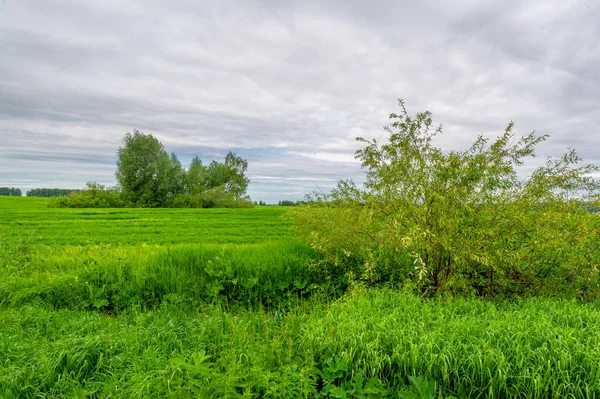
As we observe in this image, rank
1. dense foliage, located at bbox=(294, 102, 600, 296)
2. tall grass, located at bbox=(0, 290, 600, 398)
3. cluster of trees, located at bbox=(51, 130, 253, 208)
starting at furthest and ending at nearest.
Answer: cluster of trees, located at bbox=(51, 130, 253, 208) → dense foliage, located at bbox=(294, 102, 600, 296) → tall grass, located at bbox=(0, 290, 600, 398)

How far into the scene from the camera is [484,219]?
4.85 m

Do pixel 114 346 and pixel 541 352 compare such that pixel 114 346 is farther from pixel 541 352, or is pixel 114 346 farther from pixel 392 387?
pixel 541 352

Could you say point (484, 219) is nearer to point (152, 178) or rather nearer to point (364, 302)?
point (364, 302)

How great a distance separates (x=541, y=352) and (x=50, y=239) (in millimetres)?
14315

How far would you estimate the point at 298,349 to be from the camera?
3312 mm

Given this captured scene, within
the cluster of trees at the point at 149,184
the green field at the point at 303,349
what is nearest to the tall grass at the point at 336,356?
the green field at the point at 303,349

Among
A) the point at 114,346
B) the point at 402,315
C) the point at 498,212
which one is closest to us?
the point at 114,346

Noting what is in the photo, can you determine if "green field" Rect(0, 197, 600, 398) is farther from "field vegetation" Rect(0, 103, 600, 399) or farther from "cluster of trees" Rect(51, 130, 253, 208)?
"cluster of trees" Rect(51, 130, 253, 208)

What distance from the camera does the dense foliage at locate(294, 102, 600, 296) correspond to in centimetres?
465


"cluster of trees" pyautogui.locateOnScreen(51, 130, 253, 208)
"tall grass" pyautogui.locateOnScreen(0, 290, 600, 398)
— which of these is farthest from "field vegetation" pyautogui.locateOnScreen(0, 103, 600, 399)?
"cluster of trees" pyautogui.locateOnScreen(51, 130, 253, 208)

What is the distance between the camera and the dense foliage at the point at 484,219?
15.3 ft

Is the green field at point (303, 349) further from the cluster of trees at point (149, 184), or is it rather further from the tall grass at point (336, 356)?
the cluster of trees at point (149, 184)

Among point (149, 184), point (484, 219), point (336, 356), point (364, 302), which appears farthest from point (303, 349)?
point (149, 184)

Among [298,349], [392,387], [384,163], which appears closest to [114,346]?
[298,349]
